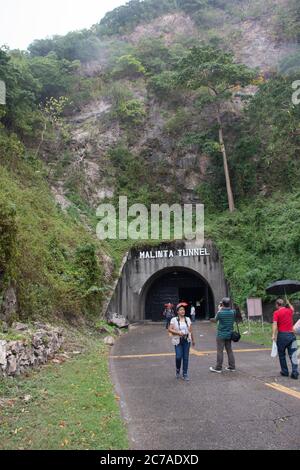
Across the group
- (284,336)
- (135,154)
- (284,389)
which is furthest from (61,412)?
(135,154)

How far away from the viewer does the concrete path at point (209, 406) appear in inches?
177

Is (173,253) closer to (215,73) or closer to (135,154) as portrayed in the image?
(135,154)

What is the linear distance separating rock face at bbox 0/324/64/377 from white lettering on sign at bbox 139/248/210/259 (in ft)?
44.2

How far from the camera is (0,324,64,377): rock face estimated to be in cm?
723

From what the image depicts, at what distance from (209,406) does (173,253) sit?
61.2 feet

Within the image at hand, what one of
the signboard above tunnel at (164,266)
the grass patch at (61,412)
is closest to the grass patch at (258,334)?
the signboard above tunnel at (164,266)

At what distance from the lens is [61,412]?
5.58 metres

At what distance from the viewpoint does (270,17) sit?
4412cm

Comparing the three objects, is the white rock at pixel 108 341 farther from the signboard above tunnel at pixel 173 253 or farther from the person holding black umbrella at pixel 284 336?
the signboard above tunnel at pixel 173 253

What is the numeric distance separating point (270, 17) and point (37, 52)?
25132 millimetres

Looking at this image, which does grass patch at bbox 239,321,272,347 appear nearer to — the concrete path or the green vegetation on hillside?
the green vegetation on hillside

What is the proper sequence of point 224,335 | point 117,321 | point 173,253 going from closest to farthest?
point 224,335 < point 117,321 < point 173,253

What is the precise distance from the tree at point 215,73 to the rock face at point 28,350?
1905 cm

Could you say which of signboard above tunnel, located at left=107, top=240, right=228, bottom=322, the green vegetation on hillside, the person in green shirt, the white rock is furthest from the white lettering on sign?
the person in green shirt
